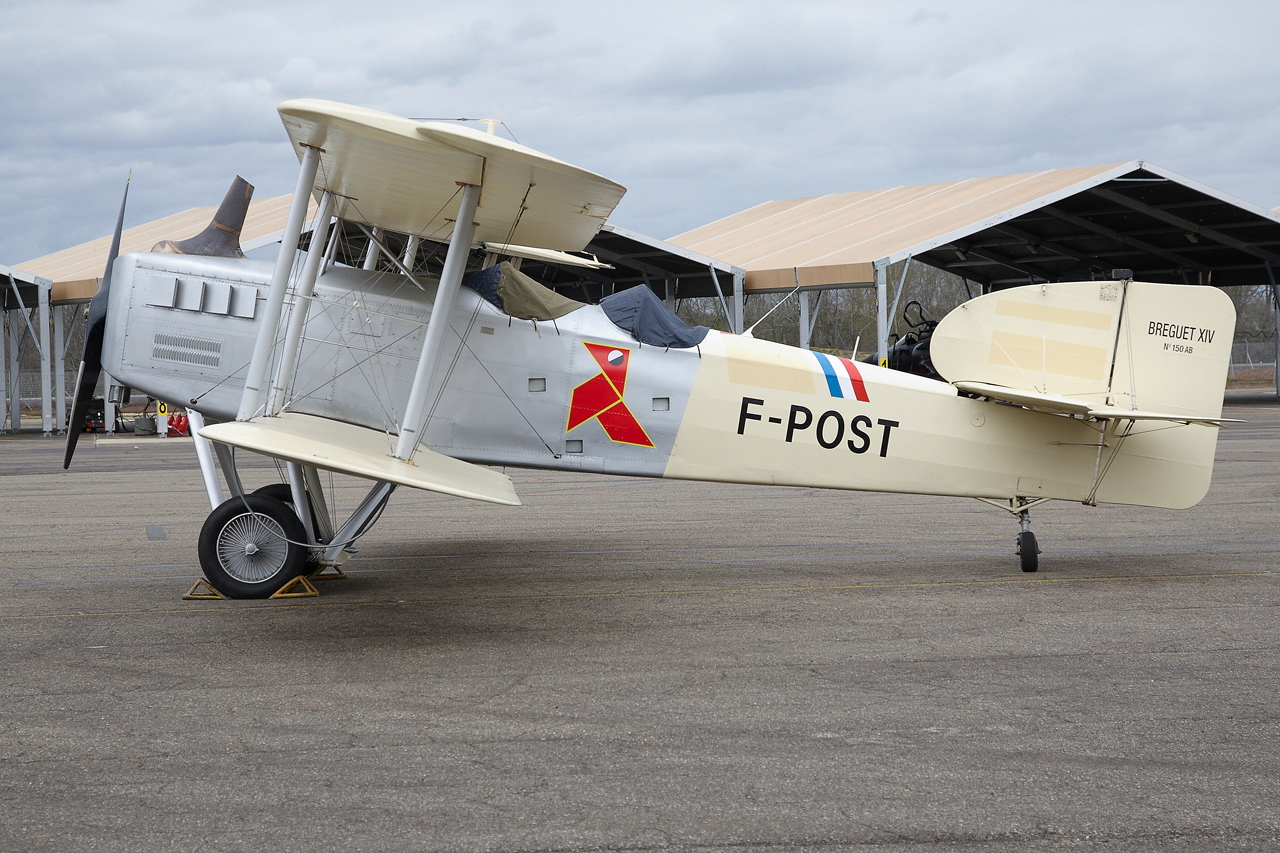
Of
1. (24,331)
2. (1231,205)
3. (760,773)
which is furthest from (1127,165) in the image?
(24,331)

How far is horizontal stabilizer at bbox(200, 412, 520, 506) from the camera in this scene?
5.40m

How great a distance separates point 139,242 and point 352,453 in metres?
28.5

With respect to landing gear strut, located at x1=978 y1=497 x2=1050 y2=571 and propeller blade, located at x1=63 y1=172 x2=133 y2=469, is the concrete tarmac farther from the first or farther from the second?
propeller blade, located at x1=63 y1=172 x2=133 y2=469

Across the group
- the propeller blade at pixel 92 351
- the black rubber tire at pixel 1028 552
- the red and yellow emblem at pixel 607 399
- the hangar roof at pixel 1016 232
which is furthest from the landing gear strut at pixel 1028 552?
the hangar roof at pixel 1016 232

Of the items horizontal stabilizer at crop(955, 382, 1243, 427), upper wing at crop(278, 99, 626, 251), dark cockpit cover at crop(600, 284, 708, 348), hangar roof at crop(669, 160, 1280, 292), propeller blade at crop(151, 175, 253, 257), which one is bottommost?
horizontal stabilizer at crop(955, 382, 1243, 427)

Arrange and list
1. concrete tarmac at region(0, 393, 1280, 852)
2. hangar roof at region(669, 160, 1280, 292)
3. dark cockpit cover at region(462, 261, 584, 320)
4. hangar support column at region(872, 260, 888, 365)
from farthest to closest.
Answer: hangar roof at region(669, 160, 1280, 292) → hangar support column at region(872, 260, 888, 365) → dark cockpit cover at region(462, 261, 584, 320) → concrete tarmac at region(0, 393, 1280, 852)

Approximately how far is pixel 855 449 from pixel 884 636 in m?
2.11

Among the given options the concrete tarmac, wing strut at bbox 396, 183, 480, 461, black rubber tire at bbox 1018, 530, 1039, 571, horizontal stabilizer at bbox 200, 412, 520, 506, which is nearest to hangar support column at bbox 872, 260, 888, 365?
the concrete tarmac

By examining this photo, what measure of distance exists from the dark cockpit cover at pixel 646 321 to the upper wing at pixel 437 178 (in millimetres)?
621

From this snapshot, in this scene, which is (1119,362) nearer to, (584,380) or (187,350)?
(584,380)

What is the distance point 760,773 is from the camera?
3.84 metres

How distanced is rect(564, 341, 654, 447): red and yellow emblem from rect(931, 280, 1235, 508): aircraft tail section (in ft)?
8.44

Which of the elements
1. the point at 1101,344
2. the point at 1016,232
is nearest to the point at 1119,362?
the point at 1101,344

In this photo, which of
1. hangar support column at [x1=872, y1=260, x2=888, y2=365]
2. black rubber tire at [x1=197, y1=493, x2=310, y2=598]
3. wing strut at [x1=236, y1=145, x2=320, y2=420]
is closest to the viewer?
wing strut at [x1=236, y1=145, x2=320, y2=420]
